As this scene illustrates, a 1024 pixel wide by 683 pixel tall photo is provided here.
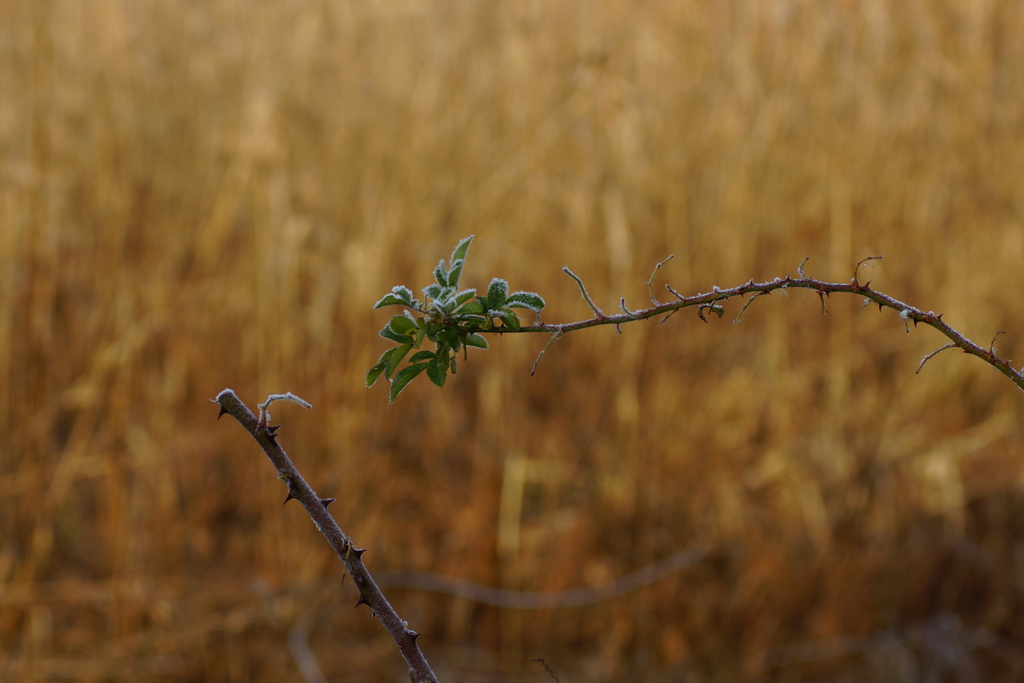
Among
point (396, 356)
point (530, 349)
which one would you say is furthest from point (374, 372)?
point (530, 349)

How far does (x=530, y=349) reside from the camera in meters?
2.07

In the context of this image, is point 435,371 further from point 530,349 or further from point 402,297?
point 530,349

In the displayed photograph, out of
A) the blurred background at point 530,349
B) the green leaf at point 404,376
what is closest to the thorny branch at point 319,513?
the green leaf at point 404,376

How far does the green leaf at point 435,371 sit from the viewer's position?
401mm

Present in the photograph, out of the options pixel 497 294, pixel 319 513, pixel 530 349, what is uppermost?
pixel 530 349

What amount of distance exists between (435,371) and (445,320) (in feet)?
0.08

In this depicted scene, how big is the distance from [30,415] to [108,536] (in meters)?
0.32

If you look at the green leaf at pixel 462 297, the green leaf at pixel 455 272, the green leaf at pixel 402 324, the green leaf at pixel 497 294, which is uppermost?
the green leaf at pixel 455 272

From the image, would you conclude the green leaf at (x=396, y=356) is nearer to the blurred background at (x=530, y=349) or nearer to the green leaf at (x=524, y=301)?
the green leaf at (x=524, y=301)

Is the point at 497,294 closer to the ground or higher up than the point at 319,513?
higher up

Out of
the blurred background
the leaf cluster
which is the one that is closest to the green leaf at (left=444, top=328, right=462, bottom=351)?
the leaf cluster

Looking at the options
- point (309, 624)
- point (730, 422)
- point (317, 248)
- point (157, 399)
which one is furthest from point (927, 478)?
point (157, 399)

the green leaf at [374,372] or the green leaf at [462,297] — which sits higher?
the green leaf at [462,297]

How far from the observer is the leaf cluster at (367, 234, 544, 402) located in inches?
15.7
